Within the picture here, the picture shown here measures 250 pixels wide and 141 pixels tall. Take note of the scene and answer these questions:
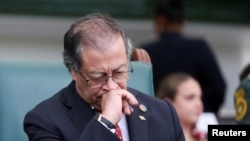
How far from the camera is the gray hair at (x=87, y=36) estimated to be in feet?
15.9

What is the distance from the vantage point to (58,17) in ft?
30.9

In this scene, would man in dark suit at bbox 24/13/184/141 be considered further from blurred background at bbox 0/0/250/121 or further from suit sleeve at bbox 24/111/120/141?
blurred background at bbox 0/0/250/121

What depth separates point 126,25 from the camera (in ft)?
31.1

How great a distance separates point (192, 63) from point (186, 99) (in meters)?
0.84

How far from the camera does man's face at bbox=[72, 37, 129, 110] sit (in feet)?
A: 15.8

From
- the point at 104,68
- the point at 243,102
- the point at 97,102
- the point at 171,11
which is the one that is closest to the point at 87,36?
the point at 104,68

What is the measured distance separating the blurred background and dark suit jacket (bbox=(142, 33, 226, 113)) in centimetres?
Result: 143

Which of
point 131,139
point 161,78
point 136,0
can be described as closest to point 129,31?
point 136,0

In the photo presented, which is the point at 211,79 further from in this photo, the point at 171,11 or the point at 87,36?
the point at 87,36

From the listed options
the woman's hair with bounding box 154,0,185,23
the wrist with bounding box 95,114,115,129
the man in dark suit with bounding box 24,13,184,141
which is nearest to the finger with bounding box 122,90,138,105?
the man in dark suit with bounding box 24,13,184,141

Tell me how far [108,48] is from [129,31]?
459cm

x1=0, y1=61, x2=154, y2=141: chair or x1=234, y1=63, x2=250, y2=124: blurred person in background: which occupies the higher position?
x1=0, y1=61, x2=154, y2=141: chair

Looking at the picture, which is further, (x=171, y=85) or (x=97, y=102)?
(x=171, y=85)

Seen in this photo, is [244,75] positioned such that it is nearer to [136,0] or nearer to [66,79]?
[66,79]
